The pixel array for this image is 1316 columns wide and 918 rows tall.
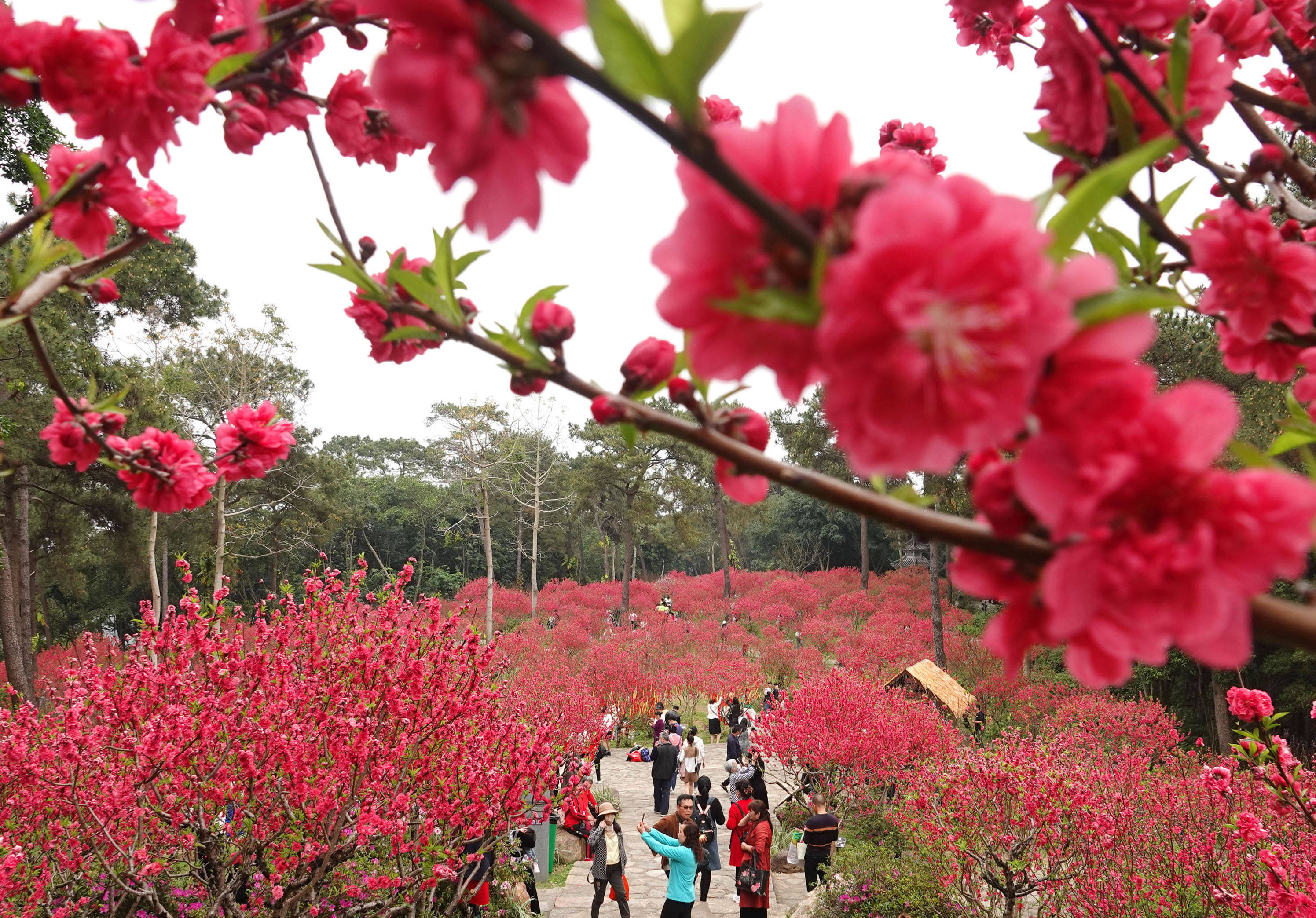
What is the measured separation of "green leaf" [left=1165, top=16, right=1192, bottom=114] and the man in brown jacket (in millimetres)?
7124

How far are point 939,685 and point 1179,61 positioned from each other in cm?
1353

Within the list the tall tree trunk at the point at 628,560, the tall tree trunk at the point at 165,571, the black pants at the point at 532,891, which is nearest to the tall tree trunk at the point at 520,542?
the tall tree trunk at the point at 628,560

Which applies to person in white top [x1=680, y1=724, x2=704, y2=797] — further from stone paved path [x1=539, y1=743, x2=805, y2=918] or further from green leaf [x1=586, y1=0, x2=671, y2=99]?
green leaf [x1=586, y1=0, x2=671, y2=99]

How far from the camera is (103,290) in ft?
5.78

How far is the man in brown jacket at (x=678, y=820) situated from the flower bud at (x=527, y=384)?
6.78 metres

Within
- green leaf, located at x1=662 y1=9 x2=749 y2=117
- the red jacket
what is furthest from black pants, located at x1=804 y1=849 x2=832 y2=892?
green leaf, located at x1=662 y1=9 x2=749 y2=117

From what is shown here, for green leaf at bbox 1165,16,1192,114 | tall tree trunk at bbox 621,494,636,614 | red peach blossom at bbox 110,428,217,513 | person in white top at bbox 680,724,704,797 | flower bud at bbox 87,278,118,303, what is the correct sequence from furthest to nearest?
1. tall tree trunk at bbox 621,494,636,614
2. person in white top at bbox 680,724,704,797
3. red peach blossom at bbox 110,428,217,513
4. flower bud at bbox 87,278,118,303
5. green leaf at bbox 1165,16,1192,114

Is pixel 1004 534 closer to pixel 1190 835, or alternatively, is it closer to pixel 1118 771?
pixel 1190 835

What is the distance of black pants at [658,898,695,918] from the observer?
21.2ft

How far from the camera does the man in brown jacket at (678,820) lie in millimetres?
6922

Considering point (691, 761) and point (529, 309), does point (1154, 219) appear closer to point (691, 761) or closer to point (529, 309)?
point (529, 309)

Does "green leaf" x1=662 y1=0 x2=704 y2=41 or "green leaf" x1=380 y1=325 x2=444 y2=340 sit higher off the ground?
"green leaf" x1=662 y1=0 x2=704 y2=41

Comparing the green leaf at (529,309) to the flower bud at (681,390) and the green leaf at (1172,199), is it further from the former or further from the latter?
the green leaf at (1172,199)

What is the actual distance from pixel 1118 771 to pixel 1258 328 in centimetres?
874
